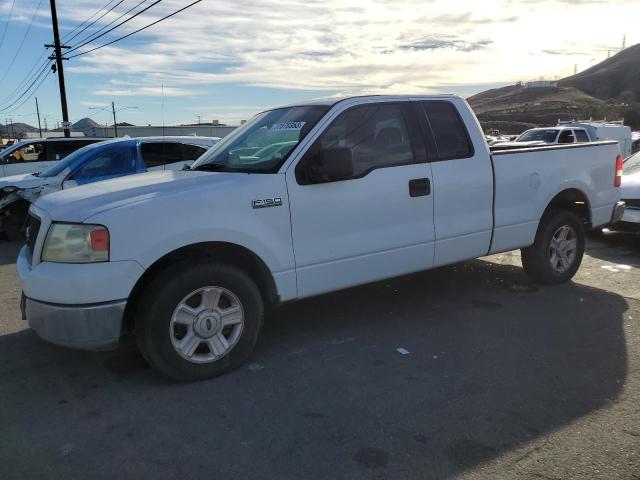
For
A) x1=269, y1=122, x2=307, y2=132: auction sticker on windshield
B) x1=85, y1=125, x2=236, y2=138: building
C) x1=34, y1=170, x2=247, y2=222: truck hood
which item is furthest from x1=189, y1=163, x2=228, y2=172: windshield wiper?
x1=85, y1=125, x2=236, y2=138: building

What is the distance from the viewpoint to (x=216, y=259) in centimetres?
389

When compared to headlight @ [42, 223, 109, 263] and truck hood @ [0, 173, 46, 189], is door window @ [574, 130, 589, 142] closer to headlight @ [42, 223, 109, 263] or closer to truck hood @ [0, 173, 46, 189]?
truck hood @ [0, 173, 46, 189]

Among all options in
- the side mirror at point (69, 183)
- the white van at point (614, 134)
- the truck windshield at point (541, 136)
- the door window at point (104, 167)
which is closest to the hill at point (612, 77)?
the white van at point (614, 134)

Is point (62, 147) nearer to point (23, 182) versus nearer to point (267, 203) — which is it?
point (23, 182)

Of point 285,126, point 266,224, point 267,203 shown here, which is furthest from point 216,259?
point 285,126

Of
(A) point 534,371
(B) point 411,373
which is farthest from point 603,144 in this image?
(B) point 411,373

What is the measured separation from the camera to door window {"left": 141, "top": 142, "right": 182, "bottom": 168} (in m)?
9.66

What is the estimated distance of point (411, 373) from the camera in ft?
13.0

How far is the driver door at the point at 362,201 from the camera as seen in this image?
4.11 meters

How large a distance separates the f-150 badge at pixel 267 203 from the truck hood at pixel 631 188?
638cm

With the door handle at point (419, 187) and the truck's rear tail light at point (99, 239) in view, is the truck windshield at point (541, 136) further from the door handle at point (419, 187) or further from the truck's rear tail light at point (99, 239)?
the truck's rear tail light at point (99, 239)

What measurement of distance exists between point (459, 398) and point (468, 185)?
2.12 metres

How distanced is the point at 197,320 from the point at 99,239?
2.77 ft

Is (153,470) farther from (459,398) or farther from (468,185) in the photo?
(468,185)
